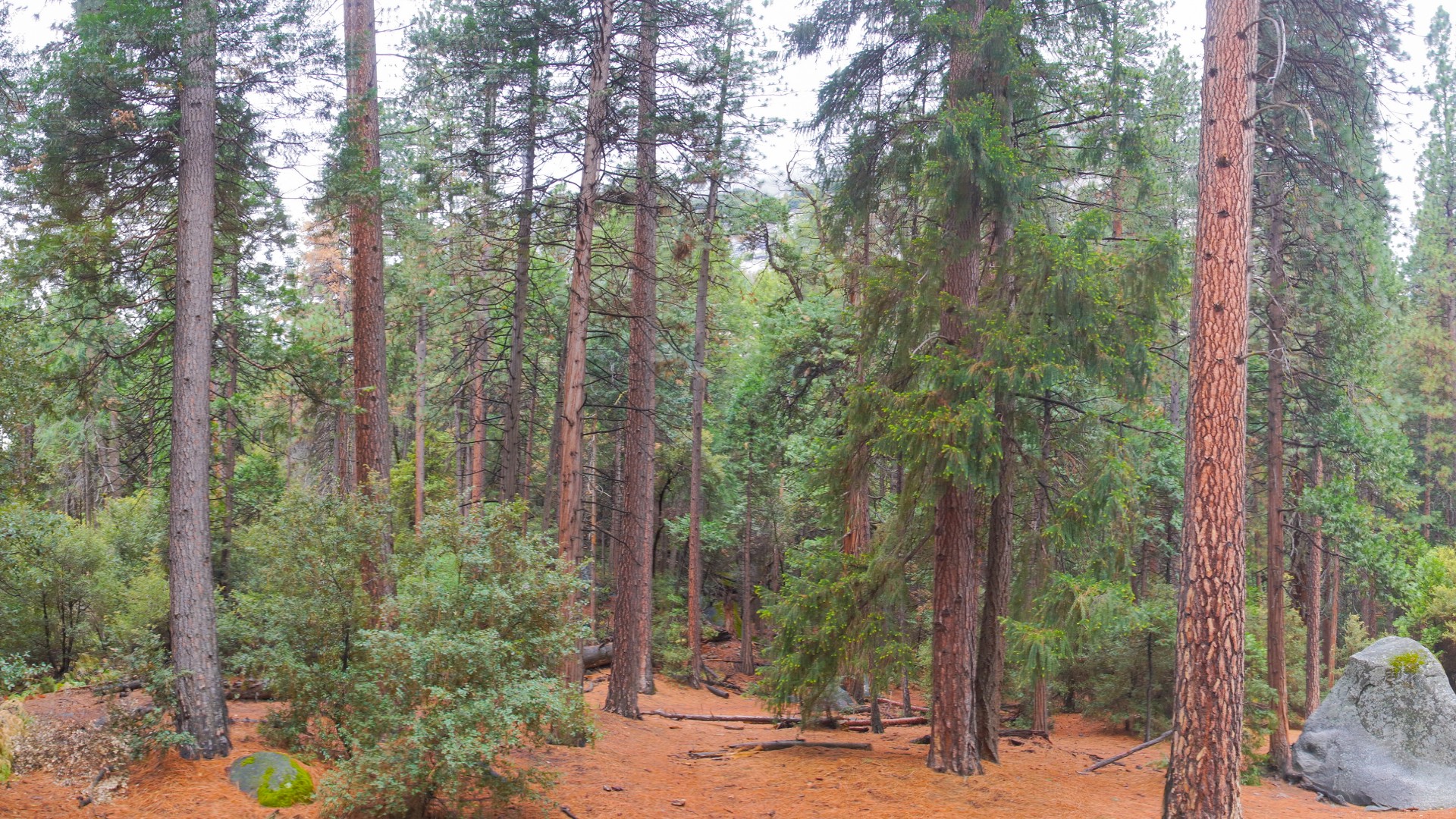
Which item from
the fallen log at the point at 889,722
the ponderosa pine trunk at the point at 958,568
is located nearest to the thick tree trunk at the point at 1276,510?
the fallen log at the point at 889,722

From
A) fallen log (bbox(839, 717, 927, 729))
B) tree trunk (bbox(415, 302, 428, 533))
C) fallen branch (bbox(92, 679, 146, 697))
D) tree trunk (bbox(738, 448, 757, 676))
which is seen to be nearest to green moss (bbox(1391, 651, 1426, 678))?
fallen log (bbox(839, 717, 927, 729))

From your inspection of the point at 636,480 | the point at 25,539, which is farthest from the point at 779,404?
the point at 25,539

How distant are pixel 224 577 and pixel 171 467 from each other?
9982 mm

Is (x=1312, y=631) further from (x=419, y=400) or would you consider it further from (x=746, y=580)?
(x=419, y=400)

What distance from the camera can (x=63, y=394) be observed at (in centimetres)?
977

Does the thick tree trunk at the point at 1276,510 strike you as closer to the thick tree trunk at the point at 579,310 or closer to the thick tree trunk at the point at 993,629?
the thick tree trunk at the point at 993,629

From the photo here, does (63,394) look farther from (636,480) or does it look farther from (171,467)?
(636,480)

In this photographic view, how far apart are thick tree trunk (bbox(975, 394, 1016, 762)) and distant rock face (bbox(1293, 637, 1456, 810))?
5170 mm

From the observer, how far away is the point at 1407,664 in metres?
12.7

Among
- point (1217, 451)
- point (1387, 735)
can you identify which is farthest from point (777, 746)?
point (1387, 735)

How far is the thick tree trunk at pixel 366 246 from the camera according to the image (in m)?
10.4

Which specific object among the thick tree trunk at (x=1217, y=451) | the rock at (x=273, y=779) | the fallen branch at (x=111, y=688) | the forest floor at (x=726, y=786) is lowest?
the forest floor at (x=726, y=786)

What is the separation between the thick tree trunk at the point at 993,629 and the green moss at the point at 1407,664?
611 centimetres

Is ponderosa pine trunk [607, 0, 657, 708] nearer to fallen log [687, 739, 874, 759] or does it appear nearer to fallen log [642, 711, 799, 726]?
fallen log [642, 711, 799, 726]
